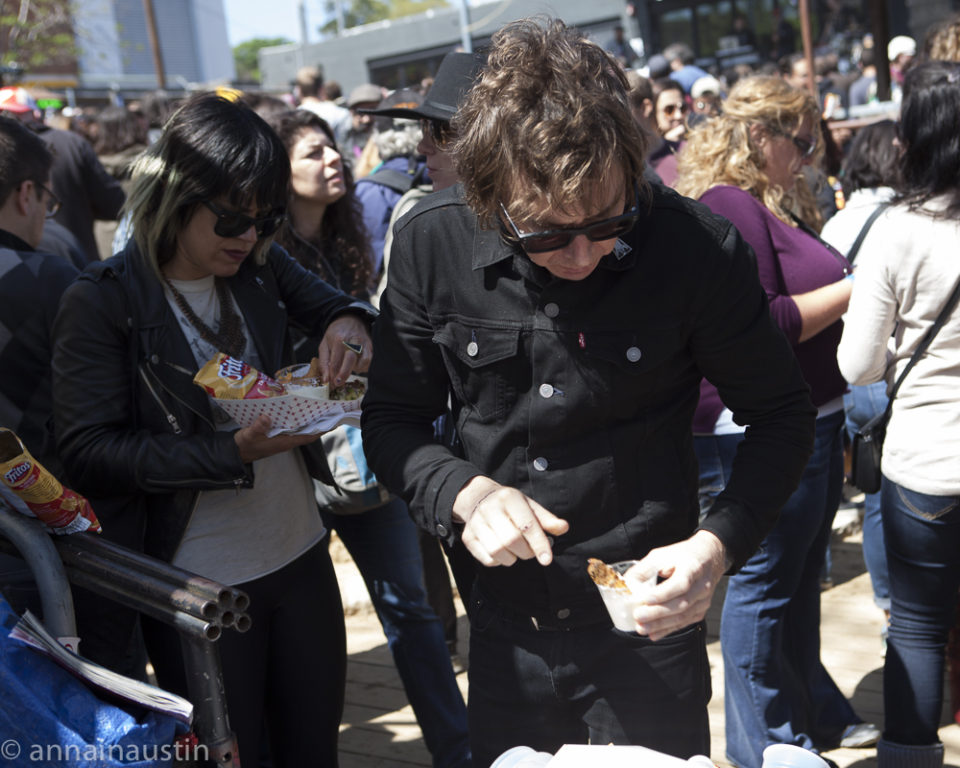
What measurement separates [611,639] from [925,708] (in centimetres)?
142

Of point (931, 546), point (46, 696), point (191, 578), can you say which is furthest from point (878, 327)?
point (46, 696)

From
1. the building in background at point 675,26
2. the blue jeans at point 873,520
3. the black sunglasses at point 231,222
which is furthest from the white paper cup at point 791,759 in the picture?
the building in background at point 675,26

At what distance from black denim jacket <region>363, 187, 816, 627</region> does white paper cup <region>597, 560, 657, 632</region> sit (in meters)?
0.23

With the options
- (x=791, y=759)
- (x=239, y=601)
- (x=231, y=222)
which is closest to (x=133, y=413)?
(x=231, y=222)

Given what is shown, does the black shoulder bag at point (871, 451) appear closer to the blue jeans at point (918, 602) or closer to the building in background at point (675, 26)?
the blue jeans at point (918, 602)

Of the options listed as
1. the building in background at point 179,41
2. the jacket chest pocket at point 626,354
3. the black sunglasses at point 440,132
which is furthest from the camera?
the building in background at point 179,41

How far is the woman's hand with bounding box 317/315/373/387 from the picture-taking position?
240 cm

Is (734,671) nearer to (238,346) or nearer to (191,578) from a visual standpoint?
(238,346)

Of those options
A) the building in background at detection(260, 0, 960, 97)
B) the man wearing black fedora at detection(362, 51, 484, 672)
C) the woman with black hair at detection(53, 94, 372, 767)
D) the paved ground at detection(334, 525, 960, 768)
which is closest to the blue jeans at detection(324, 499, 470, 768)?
the man wearing black fedora at detection(362, 51, 484, 672)

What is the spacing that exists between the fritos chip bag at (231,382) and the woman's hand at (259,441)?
6 centimetres

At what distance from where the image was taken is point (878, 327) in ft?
8.72

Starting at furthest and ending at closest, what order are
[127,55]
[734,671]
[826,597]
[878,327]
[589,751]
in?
[127,55], [826,597], [734,671], [878,327], [589,751]

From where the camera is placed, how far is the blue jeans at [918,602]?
2.65m

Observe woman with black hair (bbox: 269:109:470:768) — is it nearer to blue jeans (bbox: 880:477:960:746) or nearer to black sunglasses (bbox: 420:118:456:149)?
black sunglasses (bbox: 420:118:456:149)
